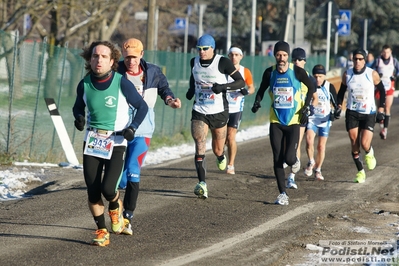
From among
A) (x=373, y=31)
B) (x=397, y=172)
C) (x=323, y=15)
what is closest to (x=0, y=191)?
(x=397, y=172)

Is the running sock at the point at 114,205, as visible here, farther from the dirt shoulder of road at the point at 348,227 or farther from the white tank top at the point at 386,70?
the white tank top at the point at 386,70

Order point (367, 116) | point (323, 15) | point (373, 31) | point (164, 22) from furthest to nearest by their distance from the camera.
A: point (373, 31) → point (164, 22) → point (323, 15) → point (367, 116)

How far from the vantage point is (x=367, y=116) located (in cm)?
1447

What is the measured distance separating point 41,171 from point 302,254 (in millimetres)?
7262

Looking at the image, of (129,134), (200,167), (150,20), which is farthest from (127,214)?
(150,20)

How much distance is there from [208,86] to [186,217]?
227 centimetres

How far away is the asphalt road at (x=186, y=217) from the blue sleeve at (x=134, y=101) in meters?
1.19

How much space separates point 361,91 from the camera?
14406mm

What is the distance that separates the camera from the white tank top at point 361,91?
567 inches

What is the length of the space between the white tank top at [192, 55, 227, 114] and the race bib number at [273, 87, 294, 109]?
2.38ft

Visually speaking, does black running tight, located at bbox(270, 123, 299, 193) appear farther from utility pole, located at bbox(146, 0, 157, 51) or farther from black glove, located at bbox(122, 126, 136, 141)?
utility pole, located at bbox(146, 0, 157, 51)

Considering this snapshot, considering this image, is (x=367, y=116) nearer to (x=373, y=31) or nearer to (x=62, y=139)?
(x=62, y=139)

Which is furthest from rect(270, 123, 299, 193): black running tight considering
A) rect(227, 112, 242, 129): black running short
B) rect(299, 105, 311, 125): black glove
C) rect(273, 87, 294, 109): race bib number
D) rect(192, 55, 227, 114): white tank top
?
rect(227, 112, 242, 129): black running short

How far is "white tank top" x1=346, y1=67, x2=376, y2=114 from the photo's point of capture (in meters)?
14.4
